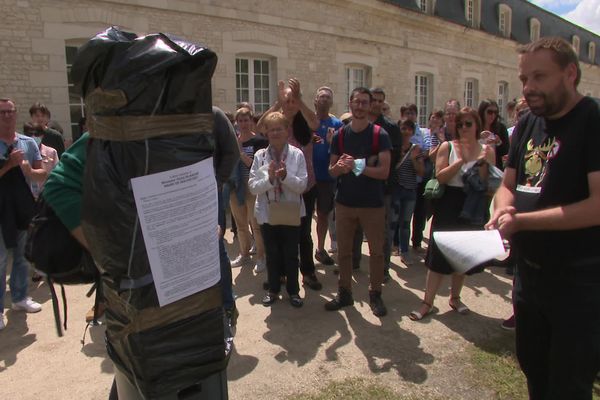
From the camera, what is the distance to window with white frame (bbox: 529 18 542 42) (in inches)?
886

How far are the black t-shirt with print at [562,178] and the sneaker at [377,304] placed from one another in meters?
1.98

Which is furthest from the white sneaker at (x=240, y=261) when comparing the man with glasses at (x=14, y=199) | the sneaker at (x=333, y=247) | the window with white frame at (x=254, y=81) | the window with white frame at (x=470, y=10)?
the window with white frame at (x=470, y=10)

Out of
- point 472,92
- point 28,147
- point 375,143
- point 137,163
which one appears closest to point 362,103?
point 375,143

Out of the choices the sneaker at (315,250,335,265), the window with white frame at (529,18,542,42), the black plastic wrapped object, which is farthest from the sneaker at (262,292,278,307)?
the window with white frame at (529,18,542,42)

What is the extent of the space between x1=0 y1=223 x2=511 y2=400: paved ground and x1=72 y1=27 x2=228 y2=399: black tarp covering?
5.27ft

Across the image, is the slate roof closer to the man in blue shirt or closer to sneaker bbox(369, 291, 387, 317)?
the man in blue shirt

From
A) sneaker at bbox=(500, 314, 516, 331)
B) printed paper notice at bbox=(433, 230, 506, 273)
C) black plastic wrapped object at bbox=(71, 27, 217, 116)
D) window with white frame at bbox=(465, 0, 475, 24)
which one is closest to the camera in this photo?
black plastic wrapped object at bbox=(71, 27, 217, 116)

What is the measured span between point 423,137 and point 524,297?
12.6 ft

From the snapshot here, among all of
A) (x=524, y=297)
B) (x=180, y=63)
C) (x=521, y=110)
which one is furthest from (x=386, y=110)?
(x=180, y=63)

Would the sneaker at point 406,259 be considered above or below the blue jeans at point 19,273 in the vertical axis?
below

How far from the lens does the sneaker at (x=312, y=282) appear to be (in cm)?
445

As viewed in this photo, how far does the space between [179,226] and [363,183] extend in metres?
2.63

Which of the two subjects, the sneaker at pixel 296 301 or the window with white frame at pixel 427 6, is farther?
the window with white frame at pixel 427 6

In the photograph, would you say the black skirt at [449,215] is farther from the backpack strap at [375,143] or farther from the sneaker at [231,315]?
the sneaker at [231,315]
